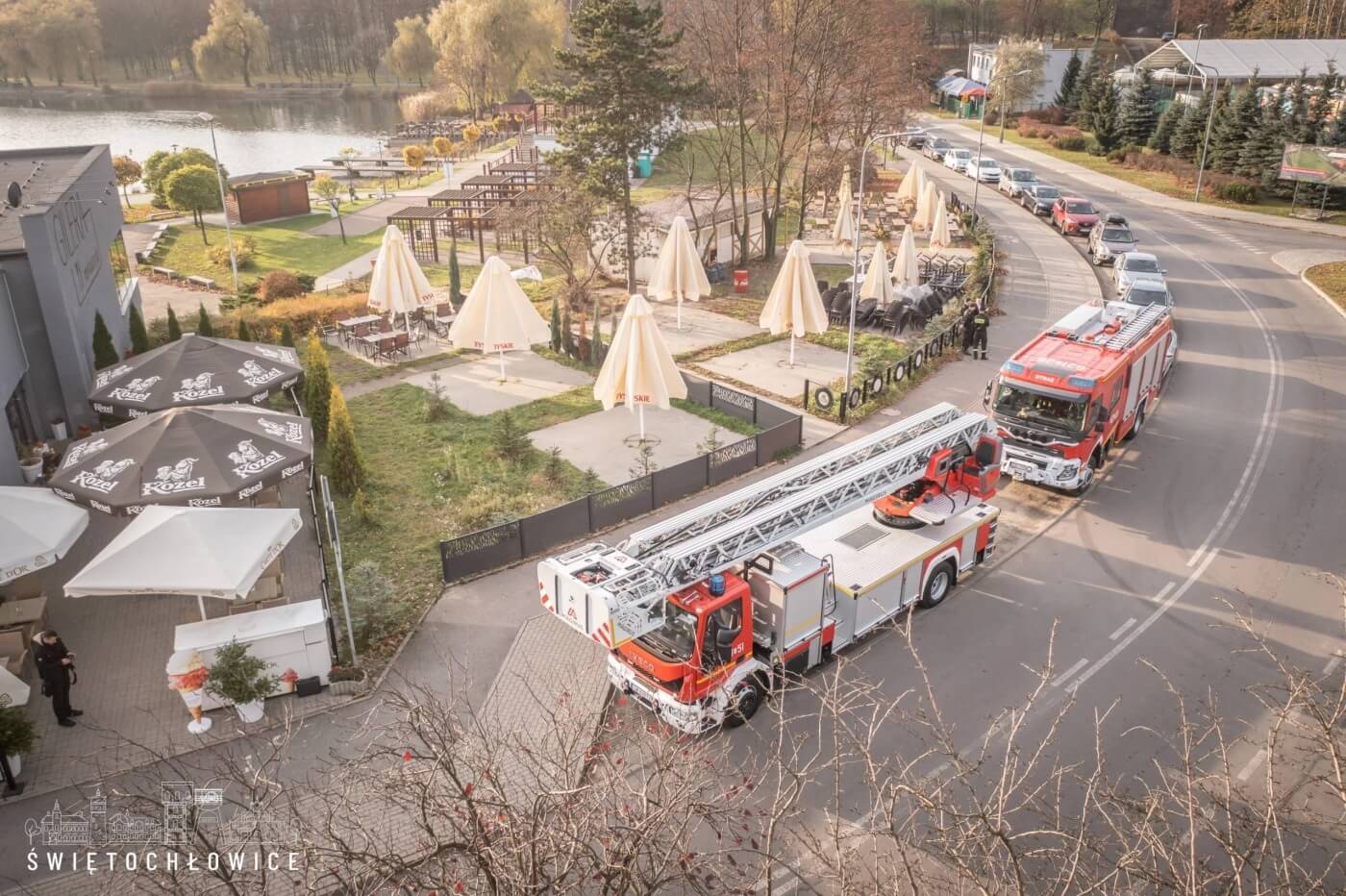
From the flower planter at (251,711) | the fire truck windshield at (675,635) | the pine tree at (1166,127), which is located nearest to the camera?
the fire truck windshield at (675,635)

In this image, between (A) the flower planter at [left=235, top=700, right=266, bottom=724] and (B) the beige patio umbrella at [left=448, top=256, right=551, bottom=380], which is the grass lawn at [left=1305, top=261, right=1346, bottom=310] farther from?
(A) the flower planter at [left=235, top=700, right=266, bottom=724]

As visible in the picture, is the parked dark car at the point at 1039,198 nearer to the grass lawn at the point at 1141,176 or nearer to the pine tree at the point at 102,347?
the grass lawn at the point at 1141,176

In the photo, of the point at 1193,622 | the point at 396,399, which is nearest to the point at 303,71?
the point at 396,399

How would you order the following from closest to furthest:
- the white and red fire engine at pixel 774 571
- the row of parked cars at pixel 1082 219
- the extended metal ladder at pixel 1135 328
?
the white and red fire engine at pixel 774 571 → the extended metal ladder at pixel 1135 328 → the row of parked cars at pixel 1082 219

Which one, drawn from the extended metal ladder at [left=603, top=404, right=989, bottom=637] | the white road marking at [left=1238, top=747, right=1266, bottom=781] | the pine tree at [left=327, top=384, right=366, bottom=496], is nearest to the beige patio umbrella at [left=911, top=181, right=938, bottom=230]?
the extended metal ladder at [left=603, top=404, right=989, bottom=637]

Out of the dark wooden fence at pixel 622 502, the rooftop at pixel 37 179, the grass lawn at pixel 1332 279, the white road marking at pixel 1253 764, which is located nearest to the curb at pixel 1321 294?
the grass lawn at pixel 1332 279

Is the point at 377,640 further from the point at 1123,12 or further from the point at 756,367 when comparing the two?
the point at 1123,12
